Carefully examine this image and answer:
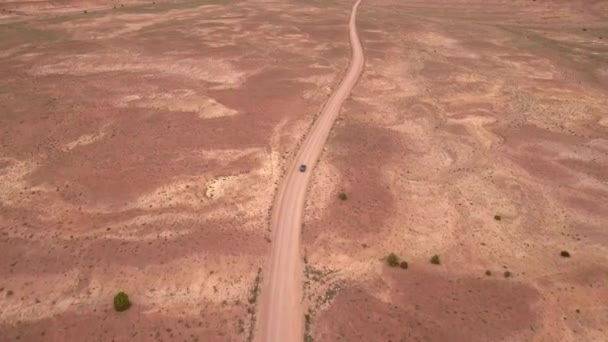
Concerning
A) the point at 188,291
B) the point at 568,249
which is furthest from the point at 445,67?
the point at 188,291

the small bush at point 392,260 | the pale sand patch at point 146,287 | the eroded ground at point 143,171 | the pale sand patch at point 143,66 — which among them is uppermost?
the pale sand patch at point 143,66

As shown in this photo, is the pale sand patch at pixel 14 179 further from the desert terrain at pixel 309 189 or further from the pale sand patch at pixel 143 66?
the pale sand patch at pixel 143 66

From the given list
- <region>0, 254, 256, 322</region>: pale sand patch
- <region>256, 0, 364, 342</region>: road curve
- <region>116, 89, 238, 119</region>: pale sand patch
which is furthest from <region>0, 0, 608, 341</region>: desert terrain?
<region>256, 0, 364, 342</region>: road curve

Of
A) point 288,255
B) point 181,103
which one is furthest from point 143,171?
point 288,255

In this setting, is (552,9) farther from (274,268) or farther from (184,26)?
(274,268)

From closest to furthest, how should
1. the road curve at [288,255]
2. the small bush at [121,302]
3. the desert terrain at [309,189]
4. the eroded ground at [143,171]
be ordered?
1. the road curve at [288,255]
2. the small bush at [121,302]
3. the eroded ground at [143,171]
4. the desert terrain at [309,189]

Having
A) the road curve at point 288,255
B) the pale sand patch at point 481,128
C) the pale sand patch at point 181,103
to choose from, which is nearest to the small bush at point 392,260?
the road curve at point 288,255
